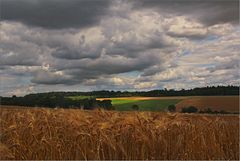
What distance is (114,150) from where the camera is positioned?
6688 millimetres

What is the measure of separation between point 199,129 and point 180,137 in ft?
3.36

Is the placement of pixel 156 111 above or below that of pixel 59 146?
above

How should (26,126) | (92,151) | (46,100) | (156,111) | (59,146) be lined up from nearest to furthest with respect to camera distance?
(92,151) < (59,146) < (26,126) < (156,111) < (46,100)

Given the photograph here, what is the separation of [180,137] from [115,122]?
121 cm

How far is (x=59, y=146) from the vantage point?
22.9 ft

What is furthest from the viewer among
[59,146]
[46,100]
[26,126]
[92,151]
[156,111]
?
[46,100]

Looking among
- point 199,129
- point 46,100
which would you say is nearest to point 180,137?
point 199,129

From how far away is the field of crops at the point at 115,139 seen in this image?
22.3ft

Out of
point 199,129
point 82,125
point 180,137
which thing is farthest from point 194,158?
point 82,125

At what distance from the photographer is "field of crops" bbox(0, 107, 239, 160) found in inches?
267

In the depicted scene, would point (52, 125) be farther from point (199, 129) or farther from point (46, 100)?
point (46, 100)

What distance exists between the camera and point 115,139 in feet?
22.7

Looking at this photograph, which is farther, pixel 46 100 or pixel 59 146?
pixel 46 100

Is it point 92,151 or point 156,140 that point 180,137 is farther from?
point 92,151
